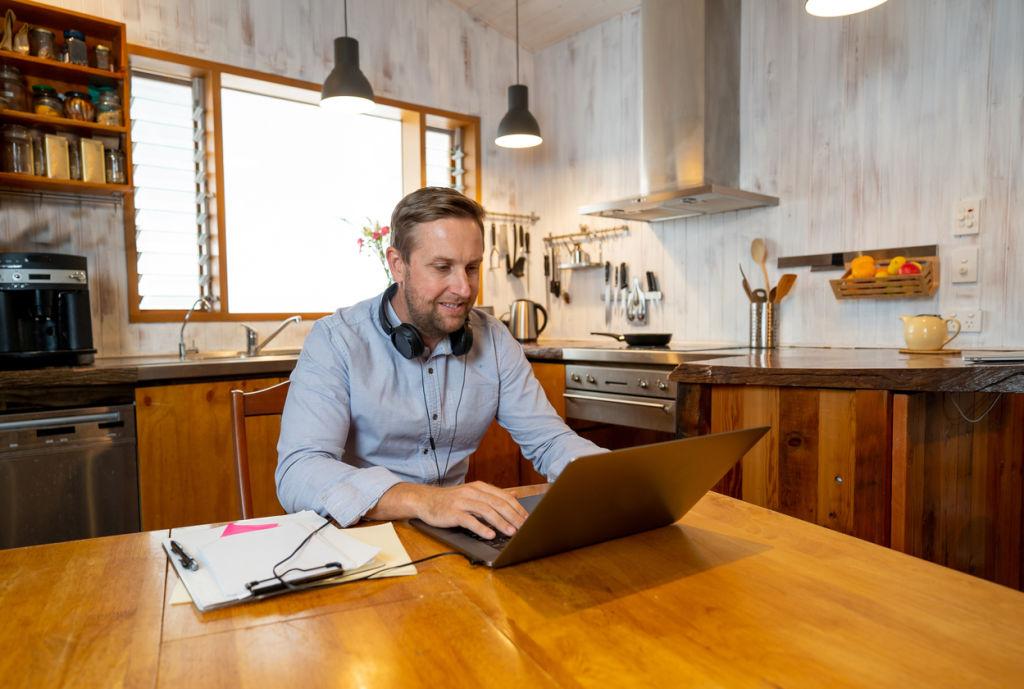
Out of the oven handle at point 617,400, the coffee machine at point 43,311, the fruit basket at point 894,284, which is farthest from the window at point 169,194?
the fruit basket at point 894,284

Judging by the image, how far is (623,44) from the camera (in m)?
3.61

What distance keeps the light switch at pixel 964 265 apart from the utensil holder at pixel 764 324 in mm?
640

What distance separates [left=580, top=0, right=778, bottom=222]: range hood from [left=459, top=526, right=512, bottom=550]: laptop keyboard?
2.27 meters

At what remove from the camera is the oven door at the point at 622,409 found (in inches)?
103

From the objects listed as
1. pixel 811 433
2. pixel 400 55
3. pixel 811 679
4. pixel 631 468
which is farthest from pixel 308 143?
pixel 811 679

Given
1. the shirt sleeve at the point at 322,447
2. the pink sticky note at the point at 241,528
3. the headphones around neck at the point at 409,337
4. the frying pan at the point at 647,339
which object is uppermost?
the headphones around neck at the point at 409,337

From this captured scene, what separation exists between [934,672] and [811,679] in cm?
11

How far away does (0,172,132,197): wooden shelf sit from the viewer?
2385mm

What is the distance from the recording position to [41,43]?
2.46 metres

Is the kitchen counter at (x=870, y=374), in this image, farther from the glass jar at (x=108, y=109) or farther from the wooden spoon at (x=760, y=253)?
the glass jar at (x=108, y=109)

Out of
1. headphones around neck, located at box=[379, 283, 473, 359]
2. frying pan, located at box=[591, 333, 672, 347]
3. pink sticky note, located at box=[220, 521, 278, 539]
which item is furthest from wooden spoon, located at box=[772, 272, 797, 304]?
pink sticky note, located at box=[220, 521, 278, 539]

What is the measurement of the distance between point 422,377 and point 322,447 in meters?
0.32

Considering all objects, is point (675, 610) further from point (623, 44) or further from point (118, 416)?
point (623, 44)

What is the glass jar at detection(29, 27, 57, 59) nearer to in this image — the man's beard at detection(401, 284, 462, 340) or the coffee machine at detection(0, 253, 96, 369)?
the coffee machine at detection(0, 253, 96, 369)
